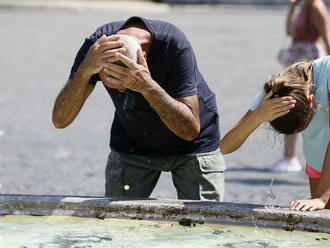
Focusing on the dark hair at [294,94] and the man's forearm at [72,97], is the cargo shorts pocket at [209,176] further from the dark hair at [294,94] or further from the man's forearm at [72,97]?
the man's forearm at [72,97]

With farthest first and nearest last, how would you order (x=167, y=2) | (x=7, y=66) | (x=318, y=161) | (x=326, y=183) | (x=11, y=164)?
(x=167, y=2) < (x=7, y=66) < (x=11, y=164) < (x=318, y=161) < (x=326, y=183)

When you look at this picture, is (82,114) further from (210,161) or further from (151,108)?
(151,108)

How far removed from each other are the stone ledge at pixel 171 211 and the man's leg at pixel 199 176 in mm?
490

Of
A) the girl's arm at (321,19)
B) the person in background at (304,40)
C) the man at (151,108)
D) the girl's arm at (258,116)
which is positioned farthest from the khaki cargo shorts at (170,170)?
the girl's arm at (321,19)

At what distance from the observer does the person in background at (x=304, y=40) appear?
711 cm

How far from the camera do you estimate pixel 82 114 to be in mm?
9680

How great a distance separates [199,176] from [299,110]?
67 cm

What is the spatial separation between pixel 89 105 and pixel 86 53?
6.58 m

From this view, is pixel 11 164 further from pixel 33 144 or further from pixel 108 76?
pixel 108 76

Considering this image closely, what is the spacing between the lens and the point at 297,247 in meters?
3.32

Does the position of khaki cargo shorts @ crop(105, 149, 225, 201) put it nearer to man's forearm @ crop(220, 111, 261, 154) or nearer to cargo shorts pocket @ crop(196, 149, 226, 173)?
cargo shorts pocket @ crop(196, 149, 226, 173)

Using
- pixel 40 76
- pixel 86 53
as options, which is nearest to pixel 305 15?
pixel 86 53

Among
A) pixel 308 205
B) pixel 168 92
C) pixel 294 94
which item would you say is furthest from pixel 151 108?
pixel 308 205

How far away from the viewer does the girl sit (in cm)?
358
